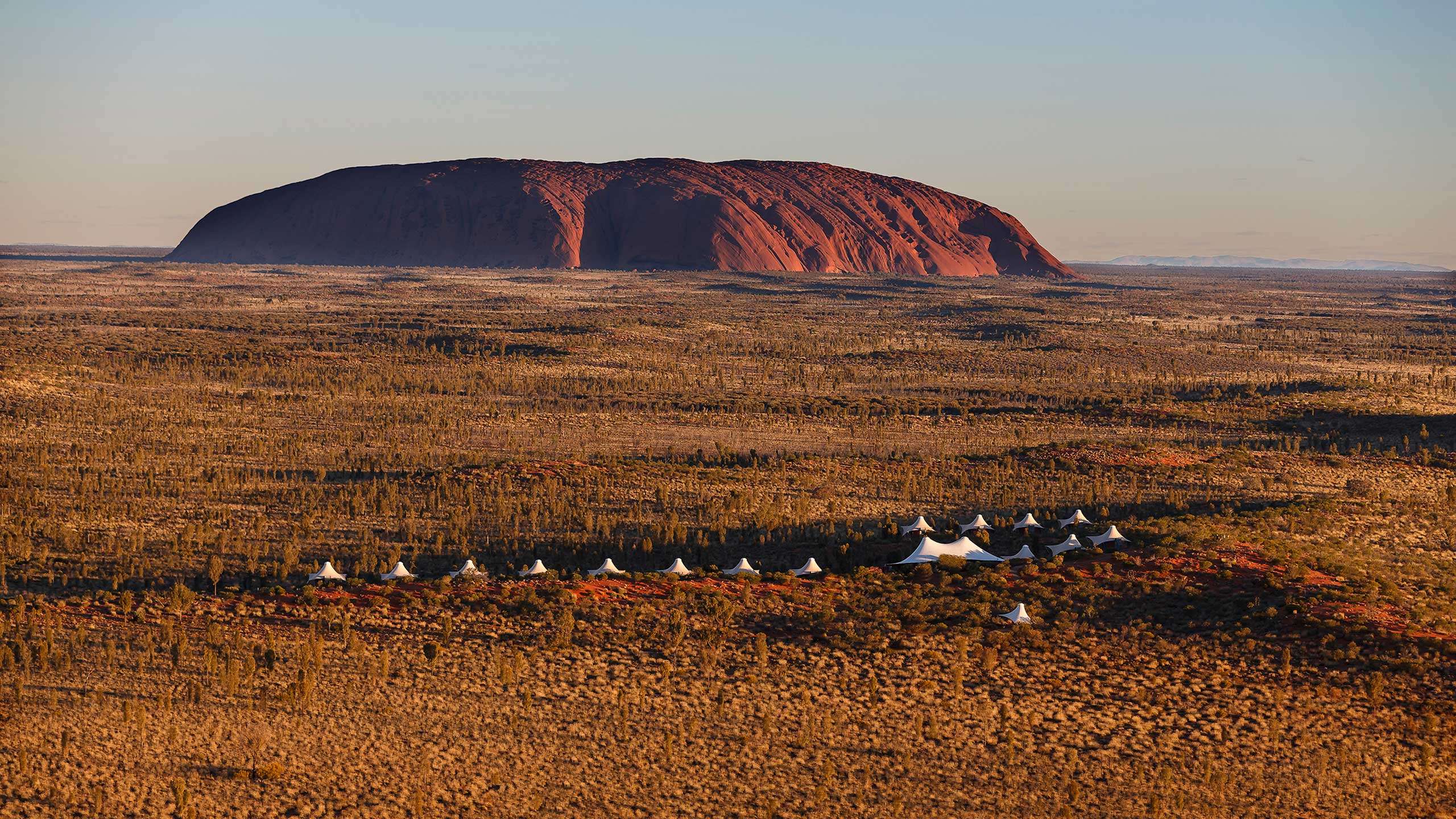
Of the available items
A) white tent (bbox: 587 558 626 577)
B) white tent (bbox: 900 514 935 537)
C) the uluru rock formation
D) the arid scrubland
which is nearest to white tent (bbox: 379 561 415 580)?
the arid scrubland

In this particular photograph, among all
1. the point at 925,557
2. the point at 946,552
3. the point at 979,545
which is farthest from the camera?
the point at 979,545

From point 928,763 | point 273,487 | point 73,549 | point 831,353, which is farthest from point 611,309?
point 928,763

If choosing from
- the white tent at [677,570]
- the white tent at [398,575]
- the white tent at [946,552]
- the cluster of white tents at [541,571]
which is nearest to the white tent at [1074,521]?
the white tent at [946,552]

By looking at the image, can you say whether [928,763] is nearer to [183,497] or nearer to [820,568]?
[820,568]

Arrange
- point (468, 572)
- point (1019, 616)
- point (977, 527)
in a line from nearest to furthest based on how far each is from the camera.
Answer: point (1019, 616), point (468, 572), point (977, 527)

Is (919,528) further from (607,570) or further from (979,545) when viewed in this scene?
(607,570)

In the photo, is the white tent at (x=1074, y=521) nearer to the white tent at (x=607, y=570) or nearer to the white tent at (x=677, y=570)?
the white tent at (x=677, y=570)

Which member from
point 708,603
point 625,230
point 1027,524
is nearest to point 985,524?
point 1027,524
